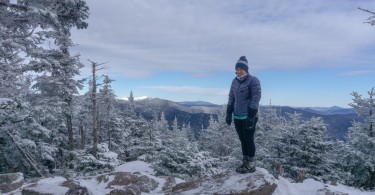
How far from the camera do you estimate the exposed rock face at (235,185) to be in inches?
340

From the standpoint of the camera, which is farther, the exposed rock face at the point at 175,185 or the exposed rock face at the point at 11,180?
the exposed rock face at the point at 11,180

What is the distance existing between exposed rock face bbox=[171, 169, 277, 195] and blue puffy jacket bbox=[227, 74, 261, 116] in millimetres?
1771

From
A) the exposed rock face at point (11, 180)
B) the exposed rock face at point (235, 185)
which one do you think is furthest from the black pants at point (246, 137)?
the exposed rock face at point (11, 180)

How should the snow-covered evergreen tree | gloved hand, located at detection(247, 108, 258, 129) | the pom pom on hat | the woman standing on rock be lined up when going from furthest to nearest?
the snow-covered evergreen tree
the pom pom on hat
the woman standing on rock
gloved hand, located at detection(247, 108, 258, 129)

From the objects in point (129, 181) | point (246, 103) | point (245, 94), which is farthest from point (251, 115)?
point (129, 181)

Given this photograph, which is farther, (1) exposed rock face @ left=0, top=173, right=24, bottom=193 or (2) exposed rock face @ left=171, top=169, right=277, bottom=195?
(1) exposed rock face @ left=0, top=173, right=24, bottom=193

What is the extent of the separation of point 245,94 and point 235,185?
93.9 inches

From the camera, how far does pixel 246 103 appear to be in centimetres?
880

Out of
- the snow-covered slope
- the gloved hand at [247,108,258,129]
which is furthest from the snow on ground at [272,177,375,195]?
the gloved hand at [247,108,258,129]

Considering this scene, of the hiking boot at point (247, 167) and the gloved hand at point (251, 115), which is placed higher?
the gloved hand at point (251, 115)

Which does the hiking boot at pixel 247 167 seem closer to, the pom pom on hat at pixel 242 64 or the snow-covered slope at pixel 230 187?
the snow-covered slope at pixel 230 187

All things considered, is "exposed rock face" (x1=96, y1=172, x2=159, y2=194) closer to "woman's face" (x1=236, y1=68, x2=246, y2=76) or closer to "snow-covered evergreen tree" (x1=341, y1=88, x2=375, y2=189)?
"woman's face" (x1=236, y1=68, x2=246, y2=76)

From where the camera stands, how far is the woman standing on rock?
8516 mm

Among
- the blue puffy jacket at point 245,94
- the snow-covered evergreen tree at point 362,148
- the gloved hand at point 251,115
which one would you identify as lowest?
the snow-covered evergreen tree at point 362,148
